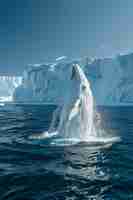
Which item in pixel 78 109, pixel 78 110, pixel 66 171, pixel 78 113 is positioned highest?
pixel 78 109

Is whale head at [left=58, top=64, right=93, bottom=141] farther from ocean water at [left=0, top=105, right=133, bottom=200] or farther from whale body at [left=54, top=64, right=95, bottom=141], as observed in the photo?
ocean water at [left=0, top=105, right=133, bottom=200]

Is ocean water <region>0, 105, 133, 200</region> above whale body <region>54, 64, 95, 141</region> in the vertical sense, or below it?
below

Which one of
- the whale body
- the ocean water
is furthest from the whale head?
the ocean water

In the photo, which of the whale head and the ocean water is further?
the whale head

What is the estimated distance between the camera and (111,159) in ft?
62.4

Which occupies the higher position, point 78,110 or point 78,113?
point 78,110

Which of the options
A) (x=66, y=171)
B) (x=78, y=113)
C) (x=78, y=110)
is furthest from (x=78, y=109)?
(x=66, y=171)

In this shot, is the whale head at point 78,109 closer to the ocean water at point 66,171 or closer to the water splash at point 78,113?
the water splash at point 78,113

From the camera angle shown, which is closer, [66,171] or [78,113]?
[66,171]

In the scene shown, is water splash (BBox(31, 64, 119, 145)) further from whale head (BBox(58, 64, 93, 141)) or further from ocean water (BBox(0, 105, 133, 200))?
ocean water (BBox(0, 105, 133, 200))

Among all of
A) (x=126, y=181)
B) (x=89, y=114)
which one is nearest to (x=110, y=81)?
(x=89, y=114)

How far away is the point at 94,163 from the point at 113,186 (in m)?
4.84

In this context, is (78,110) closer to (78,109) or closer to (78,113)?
(78,109)

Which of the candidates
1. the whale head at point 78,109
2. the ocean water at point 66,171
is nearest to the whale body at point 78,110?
the whale head at point 78,109
